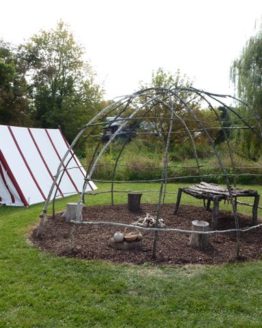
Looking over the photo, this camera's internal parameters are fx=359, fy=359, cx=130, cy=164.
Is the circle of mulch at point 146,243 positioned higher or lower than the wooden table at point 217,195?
lower

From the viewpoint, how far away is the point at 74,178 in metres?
9.20

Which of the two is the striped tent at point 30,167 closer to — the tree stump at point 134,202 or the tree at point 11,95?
the tree stump at point 134,202

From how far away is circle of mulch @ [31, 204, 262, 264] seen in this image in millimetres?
4273

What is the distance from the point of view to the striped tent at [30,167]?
751 centimetres

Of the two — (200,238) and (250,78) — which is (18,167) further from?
(250,78)

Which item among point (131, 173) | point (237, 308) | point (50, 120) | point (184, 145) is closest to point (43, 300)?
point (237, 308)

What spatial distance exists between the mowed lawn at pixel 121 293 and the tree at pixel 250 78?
8332 mm

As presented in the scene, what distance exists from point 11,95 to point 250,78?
11770 mm

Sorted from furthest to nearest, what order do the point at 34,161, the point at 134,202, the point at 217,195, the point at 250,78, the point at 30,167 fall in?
the point at 250,78 < the point at 34,161 < the point at 30,167 < the point at 134,202 < the point at 217,195

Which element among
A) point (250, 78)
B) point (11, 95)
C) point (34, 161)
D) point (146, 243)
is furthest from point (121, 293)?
point (11, 95)

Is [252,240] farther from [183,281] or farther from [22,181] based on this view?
[22,181]

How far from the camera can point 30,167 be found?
809cm

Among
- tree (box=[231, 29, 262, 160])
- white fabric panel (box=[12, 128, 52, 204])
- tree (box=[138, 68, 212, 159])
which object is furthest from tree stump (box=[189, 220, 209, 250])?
tree (box=[138, 68, 212, 159])

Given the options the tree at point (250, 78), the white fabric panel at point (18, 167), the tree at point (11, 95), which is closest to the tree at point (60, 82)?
the tree at point (11, 95)
